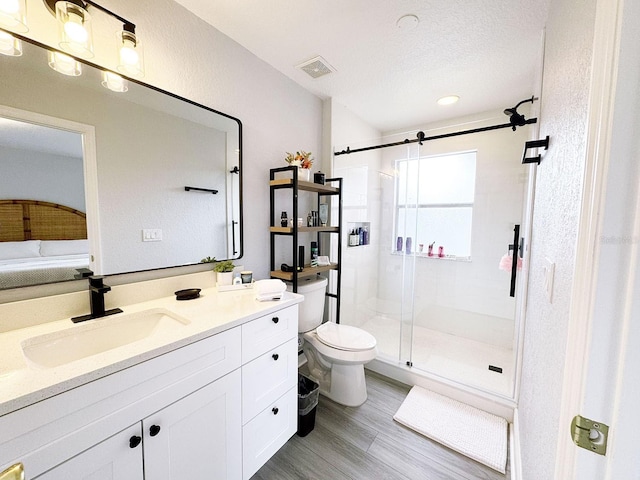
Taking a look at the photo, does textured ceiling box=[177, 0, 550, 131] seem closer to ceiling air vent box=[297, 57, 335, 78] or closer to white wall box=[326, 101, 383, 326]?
ceiling air vent box=[297, 57, 335, 78]

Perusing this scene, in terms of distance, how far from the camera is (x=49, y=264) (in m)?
1.08

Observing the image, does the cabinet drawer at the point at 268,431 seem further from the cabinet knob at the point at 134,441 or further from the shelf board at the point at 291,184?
the shelf board at the point at 291,184

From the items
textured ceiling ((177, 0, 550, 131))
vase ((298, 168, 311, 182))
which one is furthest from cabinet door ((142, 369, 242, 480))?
textured ceiling ((177, 0, 550, 131))

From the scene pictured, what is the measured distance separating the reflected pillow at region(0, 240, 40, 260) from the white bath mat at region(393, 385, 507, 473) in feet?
7.25

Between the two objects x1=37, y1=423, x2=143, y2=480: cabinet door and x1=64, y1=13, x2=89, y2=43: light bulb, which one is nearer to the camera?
x1=37, y1=423, x2=143, y2=480: cabinet door

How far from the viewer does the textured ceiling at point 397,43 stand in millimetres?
1405

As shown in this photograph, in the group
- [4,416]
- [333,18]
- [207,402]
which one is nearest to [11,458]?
[4,416]

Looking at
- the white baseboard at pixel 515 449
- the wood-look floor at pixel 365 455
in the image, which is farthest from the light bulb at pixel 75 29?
the white baseboard at pixel 515 449

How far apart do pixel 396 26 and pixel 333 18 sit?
38 centimetres

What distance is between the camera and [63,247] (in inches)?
43.7

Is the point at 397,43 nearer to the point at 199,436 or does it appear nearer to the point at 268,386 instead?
the point at 268,386

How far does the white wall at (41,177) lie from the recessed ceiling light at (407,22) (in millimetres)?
1768

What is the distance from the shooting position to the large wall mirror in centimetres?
99

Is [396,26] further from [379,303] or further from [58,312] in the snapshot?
[379,303]
